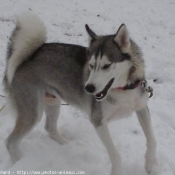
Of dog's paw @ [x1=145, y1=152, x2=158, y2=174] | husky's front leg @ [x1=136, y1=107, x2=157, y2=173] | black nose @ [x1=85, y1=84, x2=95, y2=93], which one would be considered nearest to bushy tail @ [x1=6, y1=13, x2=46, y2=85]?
black nose @ [x1=85, y1=84, x2=95, y2=93]

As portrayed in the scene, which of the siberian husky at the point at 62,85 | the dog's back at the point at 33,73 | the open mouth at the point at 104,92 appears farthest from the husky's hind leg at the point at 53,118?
the open mouth at the point at 104,92

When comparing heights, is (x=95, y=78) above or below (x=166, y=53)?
above

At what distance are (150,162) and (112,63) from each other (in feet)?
4.05

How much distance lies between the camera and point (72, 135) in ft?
12.9

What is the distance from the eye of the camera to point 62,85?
3293mm

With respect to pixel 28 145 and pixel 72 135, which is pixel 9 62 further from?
pixel 72 135

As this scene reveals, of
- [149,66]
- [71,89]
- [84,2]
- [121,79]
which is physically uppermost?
[121,79]

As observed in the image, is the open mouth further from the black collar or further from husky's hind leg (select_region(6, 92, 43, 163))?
husky's hind leg (select_region(6, 92, 43, 163))

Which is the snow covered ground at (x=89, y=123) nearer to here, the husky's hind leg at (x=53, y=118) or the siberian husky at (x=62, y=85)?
the husky's hind leg at (x=53, y=118)

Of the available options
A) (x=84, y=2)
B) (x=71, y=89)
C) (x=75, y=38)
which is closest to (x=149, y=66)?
(x=75, y=38)

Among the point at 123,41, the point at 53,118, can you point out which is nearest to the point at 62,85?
the point at 53,118

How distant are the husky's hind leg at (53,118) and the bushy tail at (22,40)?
63 centimetres

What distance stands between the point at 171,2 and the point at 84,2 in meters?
2.68

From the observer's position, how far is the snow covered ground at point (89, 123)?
336cm
